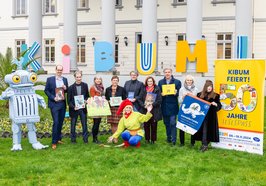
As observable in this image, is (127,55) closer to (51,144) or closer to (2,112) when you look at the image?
(2,112)

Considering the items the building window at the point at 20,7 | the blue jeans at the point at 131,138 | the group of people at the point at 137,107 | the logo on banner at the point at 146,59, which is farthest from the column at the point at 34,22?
the blue jeans at the point at 131,138

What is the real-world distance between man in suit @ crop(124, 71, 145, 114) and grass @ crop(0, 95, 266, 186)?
92 cm

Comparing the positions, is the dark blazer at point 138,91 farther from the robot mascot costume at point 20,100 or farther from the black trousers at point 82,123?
the robot mascot costume at point 20,100

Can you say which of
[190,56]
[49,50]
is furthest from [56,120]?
[49,50]

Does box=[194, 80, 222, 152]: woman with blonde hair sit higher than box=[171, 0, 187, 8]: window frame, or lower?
lower

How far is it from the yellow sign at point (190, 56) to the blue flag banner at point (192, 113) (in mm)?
10898

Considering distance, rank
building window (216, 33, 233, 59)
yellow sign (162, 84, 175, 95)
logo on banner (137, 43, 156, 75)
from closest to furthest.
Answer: yellow sign (162, 84, 175, 95) → logo on banner (137, 43, 156, 75) → building window (216, 33, 233, 59)

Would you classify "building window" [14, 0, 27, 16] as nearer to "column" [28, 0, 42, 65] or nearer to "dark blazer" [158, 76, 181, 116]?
"column" [28, 0, 42, 65]

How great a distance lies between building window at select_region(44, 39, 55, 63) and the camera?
3378cm

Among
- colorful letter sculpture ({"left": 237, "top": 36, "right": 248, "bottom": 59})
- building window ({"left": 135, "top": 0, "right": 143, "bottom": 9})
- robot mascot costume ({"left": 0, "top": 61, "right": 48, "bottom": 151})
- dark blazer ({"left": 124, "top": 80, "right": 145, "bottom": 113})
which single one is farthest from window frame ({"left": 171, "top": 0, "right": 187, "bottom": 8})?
robot mascot costume ({"left": 0, "top": 61, "right": 48, "bottom": 151})

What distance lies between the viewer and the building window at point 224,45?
27953 millimetres

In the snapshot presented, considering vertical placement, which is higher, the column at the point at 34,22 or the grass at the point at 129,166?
the column at the point at 34,22

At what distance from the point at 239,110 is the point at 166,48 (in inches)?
797

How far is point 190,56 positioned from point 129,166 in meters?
13.6
